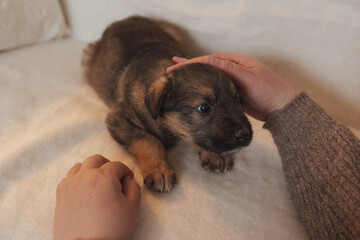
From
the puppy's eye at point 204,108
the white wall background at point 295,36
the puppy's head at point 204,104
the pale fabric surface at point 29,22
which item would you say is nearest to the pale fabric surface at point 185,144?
the white wall background at point 295,36

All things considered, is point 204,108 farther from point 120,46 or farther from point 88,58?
point 88,58

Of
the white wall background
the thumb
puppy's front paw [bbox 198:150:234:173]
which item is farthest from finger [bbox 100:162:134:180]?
the white wall background

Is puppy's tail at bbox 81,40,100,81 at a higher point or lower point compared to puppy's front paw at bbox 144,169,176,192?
lower

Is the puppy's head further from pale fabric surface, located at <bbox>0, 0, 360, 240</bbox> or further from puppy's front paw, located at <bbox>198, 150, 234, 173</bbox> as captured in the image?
pale fabric surface, located at <bbox>0, 0, 360, 240</bbox>

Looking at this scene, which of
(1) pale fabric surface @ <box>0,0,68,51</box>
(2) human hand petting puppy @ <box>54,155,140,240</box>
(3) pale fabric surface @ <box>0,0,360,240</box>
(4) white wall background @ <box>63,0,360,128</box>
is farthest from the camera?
(1) pale fabric surface @ <box>0,0,68,51</box>

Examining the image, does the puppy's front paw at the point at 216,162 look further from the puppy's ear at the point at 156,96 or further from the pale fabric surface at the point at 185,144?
the puppy's ear at the point at 156,96

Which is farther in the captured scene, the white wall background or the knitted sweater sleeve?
the white wall background
